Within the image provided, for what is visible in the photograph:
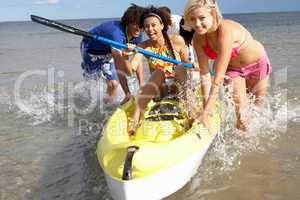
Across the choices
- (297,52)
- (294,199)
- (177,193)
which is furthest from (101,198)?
(297,52)

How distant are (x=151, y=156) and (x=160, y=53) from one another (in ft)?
7.34

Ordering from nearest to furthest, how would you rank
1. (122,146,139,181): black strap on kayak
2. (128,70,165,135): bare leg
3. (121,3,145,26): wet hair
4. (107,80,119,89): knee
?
1. (122,146,139,181): black strap on kayak
2. (128,70,165,135): bare leg
3. (121,3,145,26): wet hair
4. (107,80,119,89): knee

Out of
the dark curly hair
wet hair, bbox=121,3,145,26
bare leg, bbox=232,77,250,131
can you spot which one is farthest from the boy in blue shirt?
bare leg, bbox=232,77,250,131

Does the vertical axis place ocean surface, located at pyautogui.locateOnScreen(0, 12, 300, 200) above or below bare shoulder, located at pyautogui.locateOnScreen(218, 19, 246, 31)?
below

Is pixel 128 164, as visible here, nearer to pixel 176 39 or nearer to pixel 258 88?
pixel 258 88

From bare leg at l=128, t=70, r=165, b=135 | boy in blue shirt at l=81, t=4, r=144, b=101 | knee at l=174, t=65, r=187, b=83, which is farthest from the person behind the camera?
boy in blue shirt at l=81, t=4, r=144, b=101

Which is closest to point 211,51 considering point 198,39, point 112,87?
point 198,39

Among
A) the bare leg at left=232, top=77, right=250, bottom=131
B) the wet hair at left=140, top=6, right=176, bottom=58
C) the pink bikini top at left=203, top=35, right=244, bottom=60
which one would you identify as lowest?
the bare leg at left=232, top=77, right=250, bottom=131

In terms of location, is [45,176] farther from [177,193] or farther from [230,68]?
[230,68]

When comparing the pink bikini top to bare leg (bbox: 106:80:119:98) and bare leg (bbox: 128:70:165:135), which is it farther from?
bare leg (bbox: 106:80:119:98)

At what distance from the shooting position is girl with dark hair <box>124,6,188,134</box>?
462 centimetres

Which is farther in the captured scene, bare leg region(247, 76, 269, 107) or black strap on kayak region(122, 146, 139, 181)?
bare leg region(247, 76, 269, 107)

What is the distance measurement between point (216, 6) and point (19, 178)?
9.10ft

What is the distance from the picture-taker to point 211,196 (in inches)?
140
